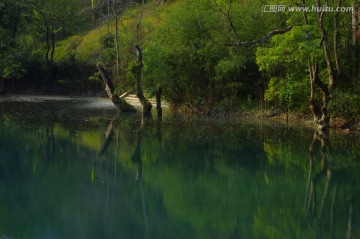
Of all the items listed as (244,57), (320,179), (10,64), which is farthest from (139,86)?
(10,64)

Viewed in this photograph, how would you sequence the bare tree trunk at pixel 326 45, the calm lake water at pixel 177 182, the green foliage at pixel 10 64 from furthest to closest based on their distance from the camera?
the green foliage at pixel 10 64
the bare tree trunk at pixel 326 45
the calm lake water at pixel 177 182

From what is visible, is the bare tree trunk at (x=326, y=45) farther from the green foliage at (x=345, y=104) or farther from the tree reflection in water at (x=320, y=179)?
the tree reflection in water at (x=320, y=179)

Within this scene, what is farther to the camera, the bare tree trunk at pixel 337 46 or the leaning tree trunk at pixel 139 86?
the leaning tree trunk at pixel 139 86

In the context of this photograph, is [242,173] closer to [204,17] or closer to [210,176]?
[210,176]

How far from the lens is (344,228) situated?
33.4 feet

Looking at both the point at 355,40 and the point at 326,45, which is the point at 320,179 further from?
the point at 355,40

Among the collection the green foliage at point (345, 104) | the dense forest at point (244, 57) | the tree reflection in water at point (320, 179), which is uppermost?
the dense forest at point (244, 57)

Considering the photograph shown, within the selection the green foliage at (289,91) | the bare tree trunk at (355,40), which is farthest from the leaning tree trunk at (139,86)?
the bare tree trunk at (355,40)

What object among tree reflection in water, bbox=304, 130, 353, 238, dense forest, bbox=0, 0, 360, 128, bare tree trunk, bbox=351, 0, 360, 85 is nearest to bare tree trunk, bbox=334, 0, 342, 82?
dense forest, bbox=0, 0, 360, 128

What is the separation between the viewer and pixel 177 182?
14.4 metres

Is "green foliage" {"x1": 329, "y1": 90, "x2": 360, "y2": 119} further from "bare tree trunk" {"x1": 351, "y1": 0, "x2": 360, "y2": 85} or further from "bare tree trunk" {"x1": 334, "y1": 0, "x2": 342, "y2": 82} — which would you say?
"bare tree trunk" {"x1": 351, "y1": 0, "x2": 360, "y2": 85}

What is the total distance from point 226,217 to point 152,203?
6.17 feet

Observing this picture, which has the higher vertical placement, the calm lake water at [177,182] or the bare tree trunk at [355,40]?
the bare tree trunk at [355,40]

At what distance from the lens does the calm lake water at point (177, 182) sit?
10.3m
